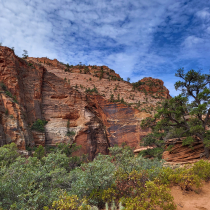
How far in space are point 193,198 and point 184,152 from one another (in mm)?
10268

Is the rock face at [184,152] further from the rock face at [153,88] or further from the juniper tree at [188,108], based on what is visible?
the rock face at [153,88]

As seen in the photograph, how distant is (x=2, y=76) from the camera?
2330 cm

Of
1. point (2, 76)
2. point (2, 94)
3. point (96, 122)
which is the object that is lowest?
point (96, 122)

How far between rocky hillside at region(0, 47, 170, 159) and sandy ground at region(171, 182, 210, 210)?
19623 mm

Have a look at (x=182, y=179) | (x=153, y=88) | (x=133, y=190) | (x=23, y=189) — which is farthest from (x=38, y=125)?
(x=153, y=88)

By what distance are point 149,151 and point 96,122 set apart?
13830 millimetres

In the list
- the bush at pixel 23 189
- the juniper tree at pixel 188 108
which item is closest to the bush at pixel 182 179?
the bush at pixel 23 189

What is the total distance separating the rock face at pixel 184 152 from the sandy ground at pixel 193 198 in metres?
8.62

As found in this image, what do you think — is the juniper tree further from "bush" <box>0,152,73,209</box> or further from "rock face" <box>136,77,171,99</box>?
"rock face" <box>136,77,171,99</box>

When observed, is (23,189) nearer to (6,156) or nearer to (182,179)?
(6,156)

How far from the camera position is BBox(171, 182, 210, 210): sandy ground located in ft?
15.1

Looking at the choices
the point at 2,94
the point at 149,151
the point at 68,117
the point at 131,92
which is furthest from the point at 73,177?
the point at 131,92

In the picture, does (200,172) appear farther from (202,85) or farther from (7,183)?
(202,85)

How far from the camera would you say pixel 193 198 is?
203 inches
